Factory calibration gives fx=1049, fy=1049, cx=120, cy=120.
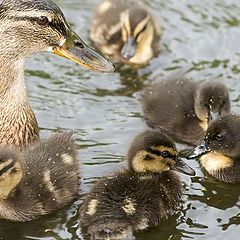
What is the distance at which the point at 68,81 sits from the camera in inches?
272

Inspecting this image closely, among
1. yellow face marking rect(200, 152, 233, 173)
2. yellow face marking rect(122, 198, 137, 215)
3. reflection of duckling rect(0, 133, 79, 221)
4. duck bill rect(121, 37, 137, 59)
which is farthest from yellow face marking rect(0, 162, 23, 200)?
duck bill rect(121, 37, 137, 59)

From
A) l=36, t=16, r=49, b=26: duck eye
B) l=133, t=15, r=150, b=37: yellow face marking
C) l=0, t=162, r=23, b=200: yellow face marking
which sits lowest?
l=133, t=15, r=150, b=37: yellow face marking

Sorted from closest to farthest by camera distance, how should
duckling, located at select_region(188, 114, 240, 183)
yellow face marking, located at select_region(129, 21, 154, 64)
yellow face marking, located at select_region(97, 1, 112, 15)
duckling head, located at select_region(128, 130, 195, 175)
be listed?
duckling head, located at select_region(128, 130, 195, 175) → duckling, located at select_region(188, 114, 240, 183) → yellow face marking, located at select_region(129, 21, 154, 64) → yellow face marking, located at select_region(97, 1, 112, 15)

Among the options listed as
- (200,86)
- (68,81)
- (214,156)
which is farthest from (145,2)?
(214,156)

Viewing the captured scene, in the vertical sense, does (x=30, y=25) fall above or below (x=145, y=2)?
above

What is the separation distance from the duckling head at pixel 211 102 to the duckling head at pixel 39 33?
0.63 meters

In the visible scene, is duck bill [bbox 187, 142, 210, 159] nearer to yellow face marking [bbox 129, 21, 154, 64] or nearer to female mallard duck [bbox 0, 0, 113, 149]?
female mallard duck [bbox 0, 0, 113, 149]

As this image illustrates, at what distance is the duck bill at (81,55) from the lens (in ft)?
18.9

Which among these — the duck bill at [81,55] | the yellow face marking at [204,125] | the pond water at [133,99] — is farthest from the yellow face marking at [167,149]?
the yellow face marking at [204,125]

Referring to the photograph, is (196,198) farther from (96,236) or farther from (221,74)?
(221,74)

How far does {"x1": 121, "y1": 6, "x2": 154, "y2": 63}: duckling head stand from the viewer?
7.08m

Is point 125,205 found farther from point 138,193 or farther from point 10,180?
point 10,180

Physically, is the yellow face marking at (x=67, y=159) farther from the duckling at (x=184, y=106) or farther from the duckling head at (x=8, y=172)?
the duckling at (x=184, y=106)

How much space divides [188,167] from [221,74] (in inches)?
65.4
